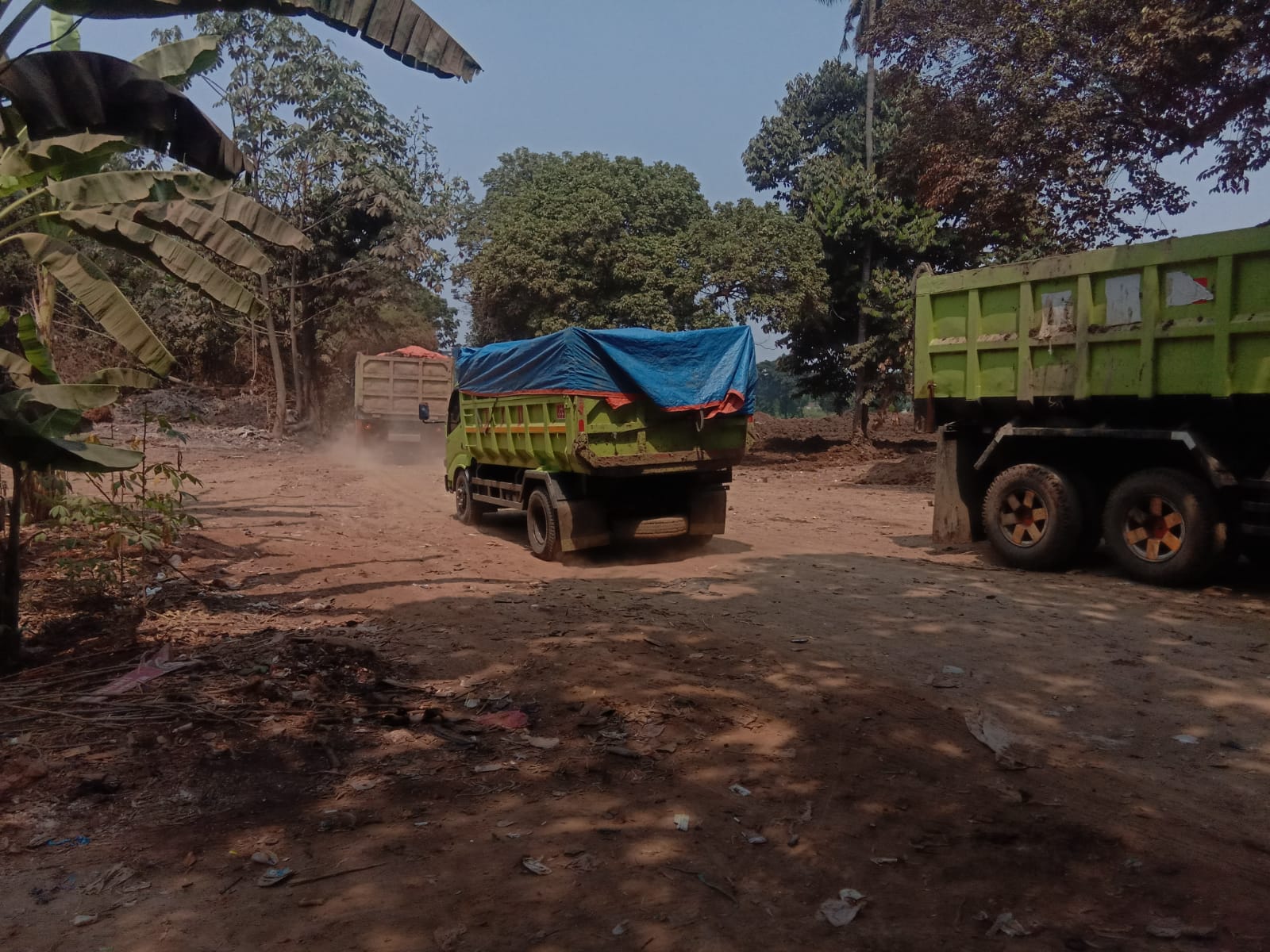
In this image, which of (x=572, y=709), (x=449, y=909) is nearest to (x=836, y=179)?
(x=572, y=709)

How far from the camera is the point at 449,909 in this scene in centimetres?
300

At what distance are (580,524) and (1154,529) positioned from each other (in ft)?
17.5

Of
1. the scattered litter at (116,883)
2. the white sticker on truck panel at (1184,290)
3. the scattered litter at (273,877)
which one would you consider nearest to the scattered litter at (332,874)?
the scattered litter at (273,877)

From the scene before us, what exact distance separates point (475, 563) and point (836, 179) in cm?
1843

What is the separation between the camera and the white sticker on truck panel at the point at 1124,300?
311 inches

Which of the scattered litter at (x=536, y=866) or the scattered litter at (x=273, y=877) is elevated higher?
the scattered litter at (x=536, y=866)

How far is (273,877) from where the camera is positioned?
325 cm

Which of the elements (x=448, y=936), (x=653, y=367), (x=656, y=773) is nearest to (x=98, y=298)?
(x=653, y=367)

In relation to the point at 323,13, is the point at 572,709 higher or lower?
lower

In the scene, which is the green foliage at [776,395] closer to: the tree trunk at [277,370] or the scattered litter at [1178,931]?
the tree trunk at [277,370]

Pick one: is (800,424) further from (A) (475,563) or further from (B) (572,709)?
(B) (572,709)

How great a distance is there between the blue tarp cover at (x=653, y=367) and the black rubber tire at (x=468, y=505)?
3.10 m

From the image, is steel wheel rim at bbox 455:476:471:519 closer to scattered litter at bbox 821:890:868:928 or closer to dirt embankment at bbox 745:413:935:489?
dirt embankment at bbox 745:413:935:489

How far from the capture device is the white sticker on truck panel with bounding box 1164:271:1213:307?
7.42 meters
